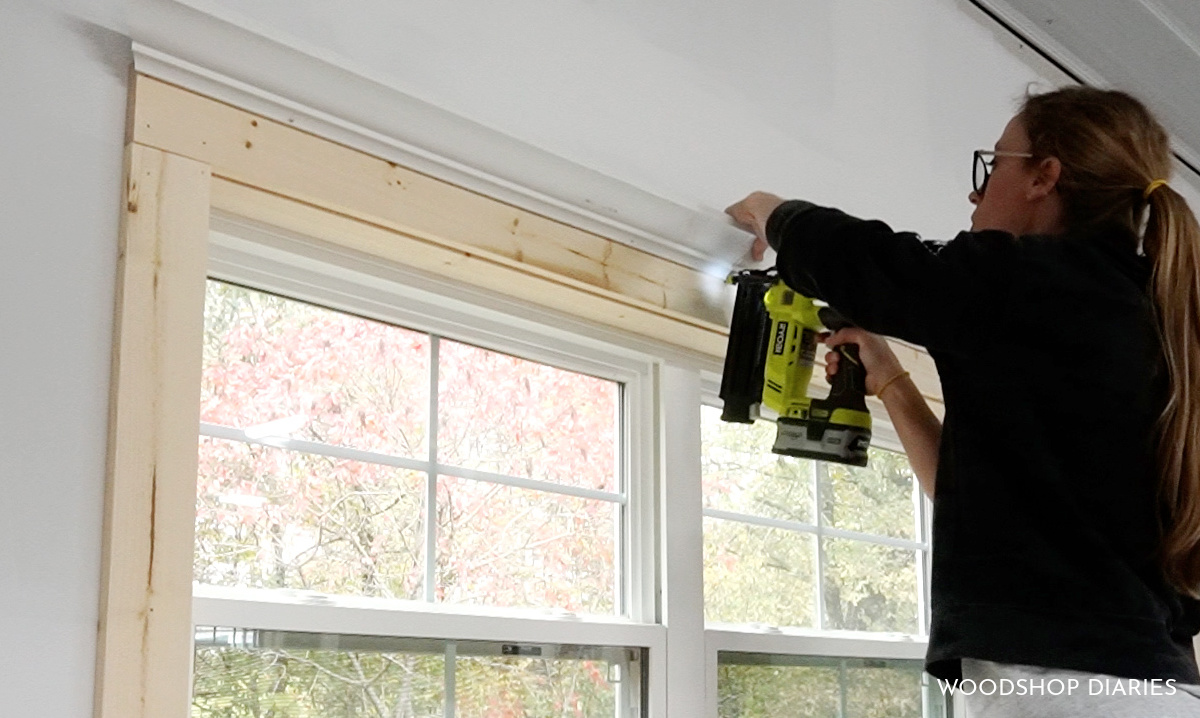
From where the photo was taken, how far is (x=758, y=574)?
7.52ft

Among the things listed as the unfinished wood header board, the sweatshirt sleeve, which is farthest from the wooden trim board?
the sweatshirt sleeve

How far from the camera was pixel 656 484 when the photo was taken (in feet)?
6.76

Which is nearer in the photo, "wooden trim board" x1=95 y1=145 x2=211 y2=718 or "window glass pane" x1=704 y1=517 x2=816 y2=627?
"wooden trim board" x1=95 y1=145 x2=211 y2=718

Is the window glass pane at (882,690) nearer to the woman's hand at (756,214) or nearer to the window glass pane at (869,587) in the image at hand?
the window glass pane at (869,587)

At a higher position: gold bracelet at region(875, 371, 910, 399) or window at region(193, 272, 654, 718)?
gold bracelet at region(875, 371, 910, 399)

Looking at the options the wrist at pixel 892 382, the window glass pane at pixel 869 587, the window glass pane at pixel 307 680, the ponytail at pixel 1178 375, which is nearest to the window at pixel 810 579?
the window glass pane at pixel 869 587

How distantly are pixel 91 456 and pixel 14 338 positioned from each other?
13cm

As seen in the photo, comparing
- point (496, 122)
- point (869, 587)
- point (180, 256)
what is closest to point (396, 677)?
point (180, 256)

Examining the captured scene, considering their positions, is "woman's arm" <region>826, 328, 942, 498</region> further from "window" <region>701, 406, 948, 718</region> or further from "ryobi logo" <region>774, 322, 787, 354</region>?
"window" <region>701, 406, 948, 718</region>

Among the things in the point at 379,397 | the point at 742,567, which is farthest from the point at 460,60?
the point at 742,567

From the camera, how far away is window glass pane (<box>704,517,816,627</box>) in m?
2.20

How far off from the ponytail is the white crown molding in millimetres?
661

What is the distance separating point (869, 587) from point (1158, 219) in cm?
127

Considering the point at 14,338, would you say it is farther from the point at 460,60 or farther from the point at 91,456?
the point at 460,60
